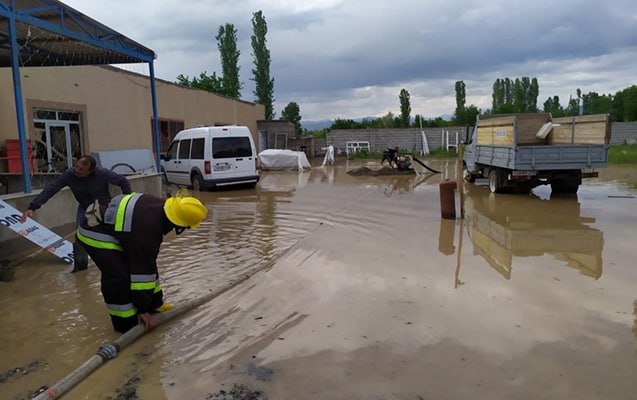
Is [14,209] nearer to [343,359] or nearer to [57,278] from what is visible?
[57,278]

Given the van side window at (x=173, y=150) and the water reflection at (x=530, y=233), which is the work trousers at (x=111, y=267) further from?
the van side window at (x=173, y=150)

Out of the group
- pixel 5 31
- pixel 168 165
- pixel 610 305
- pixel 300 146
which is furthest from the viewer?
pixel 300 146

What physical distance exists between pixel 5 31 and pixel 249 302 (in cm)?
764

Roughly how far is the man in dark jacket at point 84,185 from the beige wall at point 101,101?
725 cm

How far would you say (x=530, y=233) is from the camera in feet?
26.3

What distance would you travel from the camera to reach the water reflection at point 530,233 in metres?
6.43

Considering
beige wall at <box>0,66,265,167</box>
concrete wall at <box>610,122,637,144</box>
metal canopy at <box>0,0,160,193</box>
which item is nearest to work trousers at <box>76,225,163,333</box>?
metal canopy at <box>0,0,160,193</box>

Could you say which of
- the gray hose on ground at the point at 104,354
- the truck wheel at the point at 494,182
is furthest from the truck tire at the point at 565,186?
the gray hose on ground at the point at 104,354

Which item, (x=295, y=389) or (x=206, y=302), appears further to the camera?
(x=206, y=302)

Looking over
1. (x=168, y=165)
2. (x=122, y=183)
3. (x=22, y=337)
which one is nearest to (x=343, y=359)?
(x=22, y=337)

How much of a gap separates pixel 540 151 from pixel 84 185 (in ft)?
32.3

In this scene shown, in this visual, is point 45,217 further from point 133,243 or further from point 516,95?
point 516,95

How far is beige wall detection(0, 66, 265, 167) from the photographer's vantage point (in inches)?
484

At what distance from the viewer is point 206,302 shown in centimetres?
496
